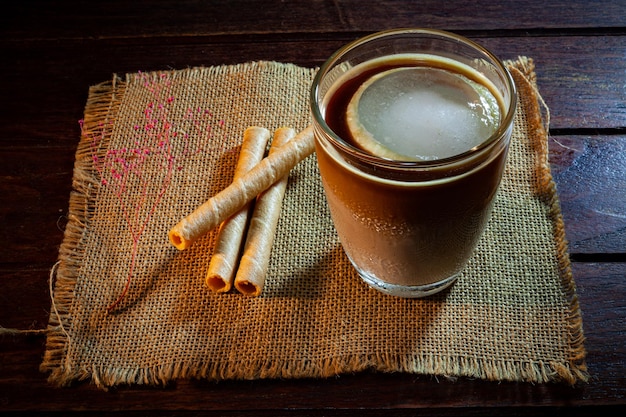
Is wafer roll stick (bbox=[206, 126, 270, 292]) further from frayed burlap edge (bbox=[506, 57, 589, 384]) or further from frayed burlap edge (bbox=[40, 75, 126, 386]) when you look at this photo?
frayed burlap edge (bbox=[506, 57, 589, 384])

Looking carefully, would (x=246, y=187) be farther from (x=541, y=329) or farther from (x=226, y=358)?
(x=541, y=329)

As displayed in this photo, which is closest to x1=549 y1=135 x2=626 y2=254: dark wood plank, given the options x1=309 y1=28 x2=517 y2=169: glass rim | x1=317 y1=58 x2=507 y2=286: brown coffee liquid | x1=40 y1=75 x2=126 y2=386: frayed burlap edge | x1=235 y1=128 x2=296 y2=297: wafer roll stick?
x1=317 y1=58 x2=507 y2=286: brown coffee liquid

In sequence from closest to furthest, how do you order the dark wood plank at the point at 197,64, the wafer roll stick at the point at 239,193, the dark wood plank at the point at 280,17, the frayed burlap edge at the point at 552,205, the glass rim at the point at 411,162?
the glass rim at the point at 411,162 < the frayed burlap edge at the point at 552,205 < the wafer roll stick at the point at 239,193 < the dark wood plank at the point at 197,64 < the dark wood plank at the point at 280,17

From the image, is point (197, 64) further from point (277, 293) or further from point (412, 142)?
point (412, 142)

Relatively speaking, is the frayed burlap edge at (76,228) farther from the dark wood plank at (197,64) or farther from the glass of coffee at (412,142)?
the glass of coffee at (412,142)

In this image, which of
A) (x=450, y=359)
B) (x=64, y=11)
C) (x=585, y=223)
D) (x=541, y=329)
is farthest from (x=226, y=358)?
(x=64, y=11)

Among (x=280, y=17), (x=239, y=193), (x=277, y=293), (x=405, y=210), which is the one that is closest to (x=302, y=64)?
(x=280, y=17)

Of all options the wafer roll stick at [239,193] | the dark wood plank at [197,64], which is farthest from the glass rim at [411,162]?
the dark wood plank at [197,64]
